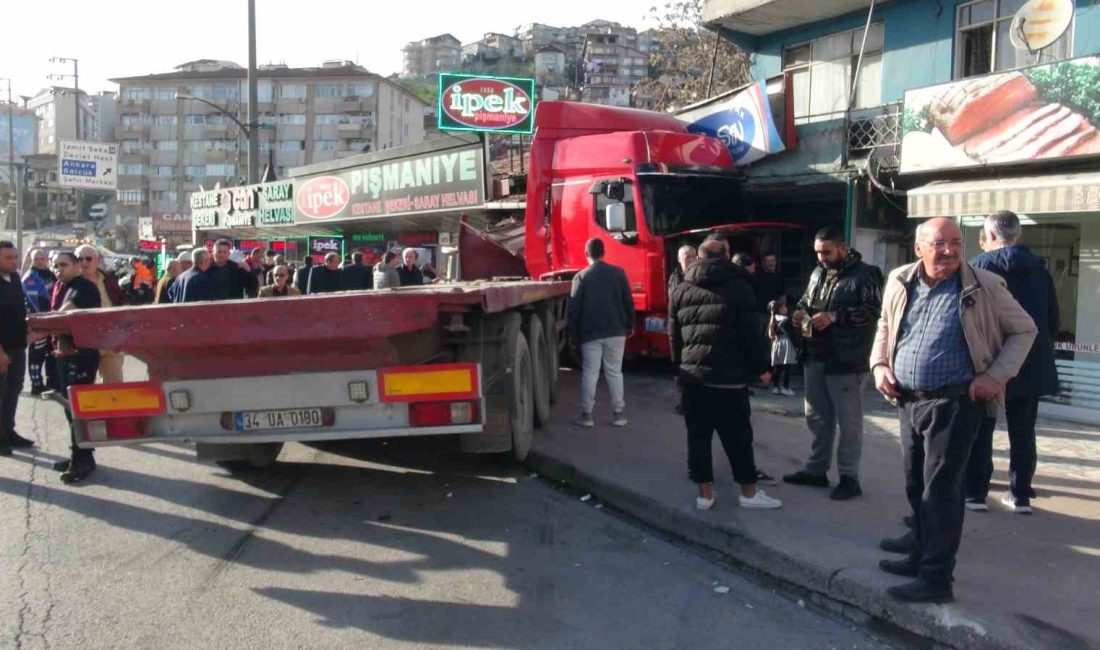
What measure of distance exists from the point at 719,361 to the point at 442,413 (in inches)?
67.3

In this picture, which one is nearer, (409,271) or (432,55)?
(409,271)

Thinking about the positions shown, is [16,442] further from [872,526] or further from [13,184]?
[13,184]

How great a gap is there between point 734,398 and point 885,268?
8.45 meters

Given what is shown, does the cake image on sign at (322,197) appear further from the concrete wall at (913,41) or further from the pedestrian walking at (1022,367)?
the pedestrian walking at (1022,367)

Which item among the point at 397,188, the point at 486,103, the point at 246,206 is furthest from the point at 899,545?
the point at 246,206

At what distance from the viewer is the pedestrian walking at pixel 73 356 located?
6070 millimetres

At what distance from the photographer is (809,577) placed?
4.43 m

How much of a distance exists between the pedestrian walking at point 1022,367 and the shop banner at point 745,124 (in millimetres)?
7472

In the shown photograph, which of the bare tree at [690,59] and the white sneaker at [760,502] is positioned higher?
the bare tree at [690,59]

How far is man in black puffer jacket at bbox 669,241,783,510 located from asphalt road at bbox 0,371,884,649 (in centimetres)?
65

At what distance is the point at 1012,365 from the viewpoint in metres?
3.75

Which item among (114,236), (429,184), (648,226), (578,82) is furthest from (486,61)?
(648,226)

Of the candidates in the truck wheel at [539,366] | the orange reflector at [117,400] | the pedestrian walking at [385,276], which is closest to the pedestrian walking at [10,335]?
the orange reflector at [117,400]

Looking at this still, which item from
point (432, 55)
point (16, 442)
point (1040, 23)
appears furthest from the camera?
point (432, 55)
